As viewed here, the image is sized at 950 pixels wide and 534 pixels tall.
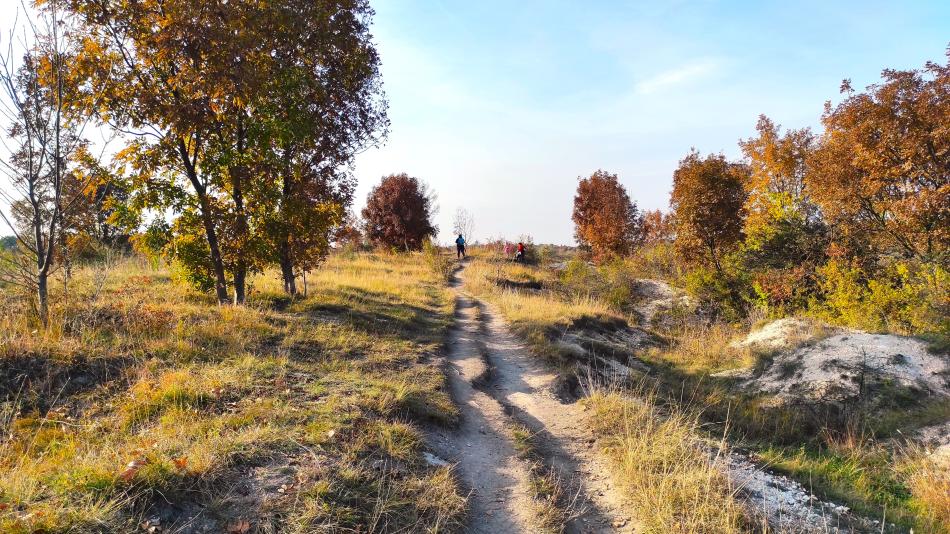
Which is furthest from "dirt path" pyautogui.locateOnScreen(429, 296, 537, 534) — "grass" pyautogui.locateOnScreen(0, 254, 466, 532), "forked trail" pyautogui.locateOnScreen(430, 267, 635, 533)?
"grass" pyautogui.locateOnScreen(0, 254, 466, 532)

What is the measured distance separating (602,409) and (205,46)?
9.36 metres

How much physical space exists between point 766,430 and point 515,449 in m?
4.78

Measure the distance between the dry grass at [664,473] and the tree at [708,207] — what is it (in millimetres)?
11709

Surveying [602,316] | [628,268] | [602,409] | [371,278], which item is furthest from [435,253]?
[602,409]

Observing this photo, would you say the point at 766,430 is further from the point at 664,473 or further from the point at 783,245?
the point at 783,245

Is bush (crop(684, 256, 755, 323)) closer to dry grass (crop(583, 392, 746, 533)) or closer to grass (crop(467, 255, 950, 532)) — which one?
grass (crop(467, 255, 950, 532))

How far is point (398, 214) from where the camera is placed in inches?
1346

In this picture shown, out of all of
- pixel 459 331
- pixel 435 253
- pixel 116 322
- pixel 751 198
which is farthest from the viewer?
pixel 435 253

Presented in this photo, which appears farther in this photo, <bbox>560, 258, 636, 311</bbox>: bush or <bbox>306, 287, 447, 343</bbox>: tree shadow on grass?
<bbox>560, 258, 636, 311</bbox>: bush

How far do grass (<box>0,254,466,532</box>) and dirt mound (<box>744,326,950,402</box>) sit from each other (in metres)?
6.95

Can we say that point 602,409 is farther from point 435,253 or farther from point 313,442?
point 435,253

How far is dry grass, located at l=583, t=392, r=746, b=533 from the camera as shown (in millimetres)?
4184

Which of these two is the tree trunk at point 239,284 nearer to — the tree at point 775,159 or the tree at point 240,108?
the tree at point 240,108

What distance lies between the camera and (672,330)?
53.7 feet
